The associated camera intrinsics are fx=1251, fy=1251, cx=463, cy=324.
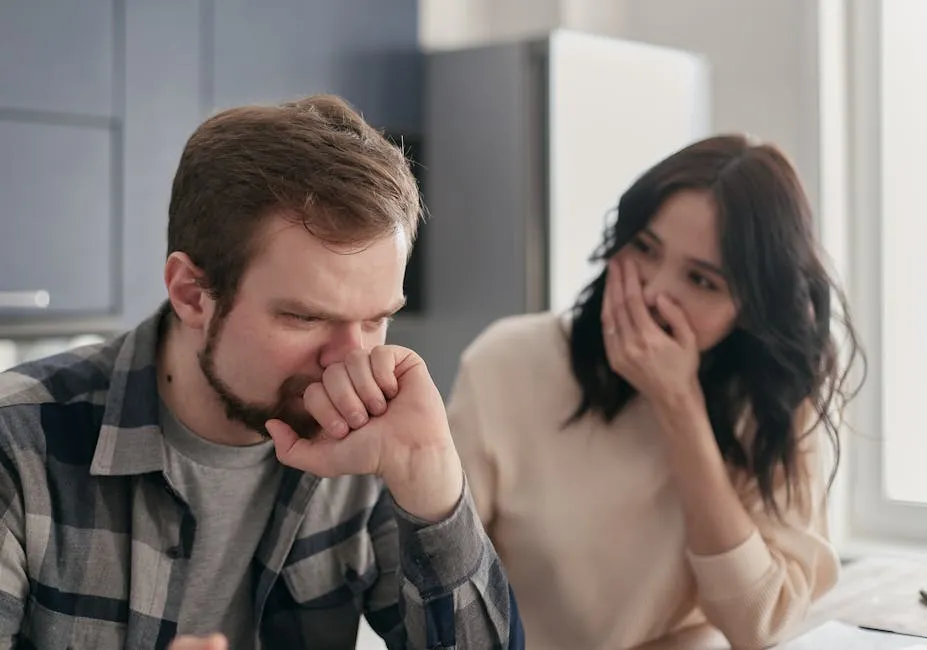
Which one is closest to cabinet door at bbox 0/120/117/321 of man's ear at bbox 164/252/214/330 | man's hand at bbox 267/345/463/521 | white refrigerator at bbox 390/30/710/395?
white refrigerator at bbox 390/30/710/395

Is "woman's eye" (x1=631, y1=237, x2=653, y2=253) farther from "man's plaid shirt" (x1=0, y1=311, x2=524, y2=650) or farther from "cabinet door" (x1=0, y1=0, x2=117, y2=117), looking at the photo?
"cabinet door" (x1=0, y1=0, x2=117, y2=117)

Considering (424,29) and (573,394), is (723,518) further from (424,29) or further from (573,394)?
(424,29)

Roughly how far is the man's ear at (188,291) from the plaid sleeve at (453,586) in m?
0.28

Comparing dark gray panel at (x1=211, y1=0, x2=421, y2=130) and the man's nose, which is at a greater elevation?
dark gray panel at (x1=211, y1=0, x2=421, y2=130)

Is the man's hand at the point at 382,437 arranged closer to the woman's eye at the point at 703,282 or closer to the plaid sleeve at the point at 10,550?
the plaid sleeve at the point at 10,550

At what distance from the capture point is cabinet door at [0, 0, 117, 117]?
242 centimetres

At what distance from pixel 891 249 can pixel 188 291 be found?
200 centimetres

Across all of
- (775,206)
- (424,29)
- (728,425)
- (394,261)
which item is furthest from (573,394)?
(424,29)

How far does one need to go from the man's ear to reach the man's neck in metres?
0.04

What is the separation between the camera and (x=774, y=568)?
1.54 meters

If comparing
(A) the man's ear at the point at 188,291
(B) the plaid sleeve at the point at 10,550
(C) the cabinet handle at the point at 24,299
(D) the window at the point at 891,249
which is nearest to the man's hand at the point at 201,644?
(B) the plaid sleeve at the point at 10,550

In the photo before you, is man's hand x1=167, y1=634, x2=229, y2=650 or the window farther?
the window

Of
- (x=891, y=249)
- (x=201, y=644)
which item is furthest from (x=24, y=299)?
(x=891, y=249)

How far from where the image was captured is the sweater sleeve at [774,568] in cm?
150
